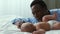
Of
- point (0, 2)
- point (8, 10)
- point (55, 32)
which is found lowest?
point (55, 32)

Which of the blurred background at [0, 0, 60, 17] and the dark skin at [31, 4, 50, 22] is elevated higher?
the blurred background at [0, 0, 60, 17]

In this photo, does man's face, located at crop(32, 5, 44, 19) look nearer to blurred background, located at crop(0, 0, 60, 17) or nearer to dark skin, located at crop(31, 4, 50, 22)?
dark skin, located at crop(31, 4, 50, 22)

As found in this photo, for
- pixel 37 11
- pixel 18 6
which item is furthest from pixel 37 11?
pixel 18 6

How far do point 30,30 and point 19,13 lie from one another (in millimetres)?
1355

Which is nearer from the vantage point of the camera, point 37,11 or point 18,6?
point 37,11

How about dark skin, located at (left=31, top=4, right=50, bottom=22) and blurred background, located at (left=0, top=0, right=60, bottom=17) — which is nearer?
dark skin, located at (left=31, top=4, right=50, bottom=22)

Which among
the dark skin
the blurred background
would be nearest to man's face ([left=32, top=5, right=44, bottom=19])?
the dark skin

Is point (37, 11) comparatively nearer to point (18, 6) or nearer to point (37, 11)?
point (37, 11)

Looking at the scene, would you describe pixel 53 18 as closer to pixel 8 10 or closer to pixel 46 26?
pixel 46 26

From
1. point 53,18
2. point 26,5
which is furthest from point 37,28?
point 26,5

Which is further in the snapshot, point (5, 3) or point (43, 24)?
point (5, 3)

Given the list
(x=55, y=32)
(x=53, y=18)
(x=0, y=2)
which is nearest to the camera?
(x=55, y=32)

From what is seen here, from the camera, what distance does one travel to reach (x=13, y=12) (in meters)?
2.20

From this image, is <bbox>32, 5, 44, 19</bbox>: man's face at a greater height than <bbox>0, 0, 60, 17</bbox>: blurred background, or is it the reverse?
<bbox>0, 0, 60, 17</bbox>: blurred background
